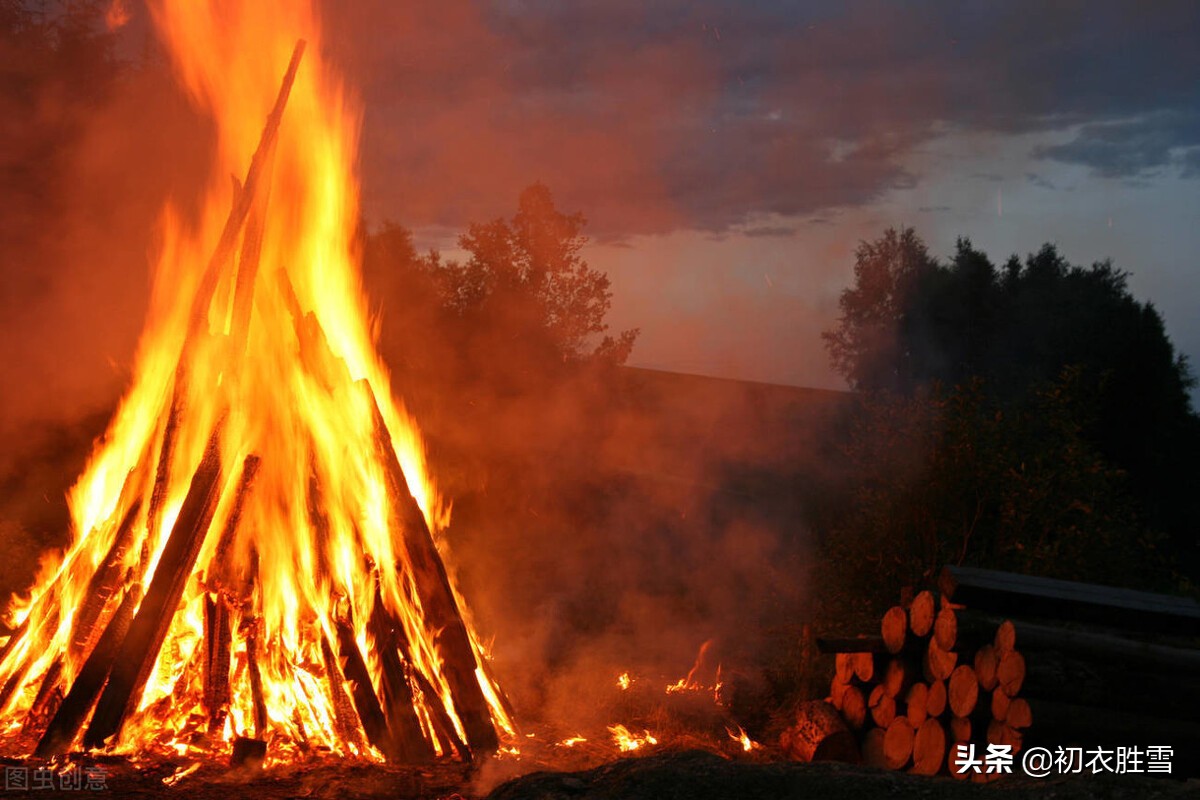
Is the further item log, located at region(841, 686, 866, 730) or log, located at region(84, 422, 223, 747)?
log, located at region(841, 686, 866, 730)

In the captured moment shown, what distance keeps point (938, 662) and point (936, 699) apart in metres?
0.24

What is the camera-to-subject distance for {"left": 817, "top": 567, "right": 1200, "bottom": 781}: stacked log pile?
5820 mm

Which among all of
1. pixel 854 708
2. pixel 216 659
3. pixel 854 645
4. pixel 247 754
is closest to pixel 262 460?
pixel 216 659

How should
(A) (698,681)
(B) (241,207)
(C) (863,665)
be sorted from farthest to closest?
1. (A) (698,681)
2. (B) (241,207)
3. (C) (863,665)

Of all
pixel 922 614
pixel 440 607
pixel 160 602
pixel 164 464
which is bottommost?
pixel 922 614

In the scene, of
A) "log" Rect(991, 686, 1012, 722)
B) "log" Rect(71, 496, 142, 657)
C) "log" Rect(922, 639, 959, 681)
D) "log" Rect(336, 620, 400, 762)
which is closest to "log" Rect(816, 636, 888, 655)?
"log" Rect(922, 639, 959, 681)

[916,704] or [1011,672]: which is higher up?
[1011,672]

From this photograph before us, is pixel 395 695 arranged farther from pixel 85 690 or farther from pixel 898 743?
pixel 898 743

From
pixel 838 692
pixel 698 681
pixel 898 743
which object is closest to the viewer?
pixel 898 743

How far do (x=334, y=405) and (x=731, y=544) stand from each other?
25.4 ft

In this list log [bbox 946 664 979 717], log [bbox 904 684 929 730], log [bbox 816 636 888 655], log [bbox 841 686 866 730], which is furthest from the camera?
log [bbox 841 686 866 730]

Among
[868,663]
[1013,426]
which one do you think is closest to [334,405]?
[868,663]

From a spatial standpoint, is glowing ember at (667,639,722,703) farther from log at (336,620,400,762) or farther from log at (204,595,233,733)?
log at (204,595,233,733)

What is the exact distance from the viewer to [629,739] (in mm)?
6875
